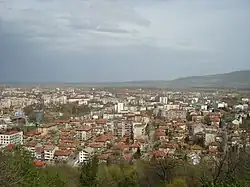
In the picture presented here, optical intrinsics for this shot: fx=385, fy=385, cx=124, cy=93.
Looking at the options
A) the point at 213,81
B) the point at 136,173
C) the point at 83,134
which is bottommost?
the point at 83,134

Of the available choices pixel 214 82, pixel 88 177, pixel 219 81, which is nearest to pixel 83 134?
pixel 88 177

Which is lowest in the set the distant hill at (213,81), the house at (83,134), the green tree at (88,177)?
the house at (83,134)

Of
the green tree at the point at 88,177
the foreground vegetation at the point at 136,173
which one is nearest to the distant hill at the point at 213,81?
the foreground vegetation at the point at 136,173

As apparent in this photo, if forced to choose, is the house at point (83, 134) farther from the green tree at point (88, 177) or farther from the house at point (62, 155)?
the green tree at point (88, 177)

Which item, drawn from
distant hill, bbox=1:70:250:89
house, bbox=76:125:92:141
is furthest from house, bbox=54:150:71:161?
distant hill, bbox=1:70:250:89

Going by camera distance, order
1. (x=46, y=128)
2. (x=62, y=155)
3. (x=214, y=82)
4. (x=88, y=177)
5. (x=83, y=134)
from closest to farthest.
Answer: (x=88, y=177), (x=62, y=155), (x=83, y=134), (x=46, y=128), (x=214, y=82)

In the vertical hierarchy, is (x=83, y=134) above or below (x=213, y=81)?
below

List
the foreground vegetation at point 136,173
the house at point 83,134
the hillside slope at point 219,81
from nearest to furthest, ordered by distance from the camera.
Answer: the foreground vegetation at point 136,173 < the house at point 83,134 < the hillside slope at point 219,81

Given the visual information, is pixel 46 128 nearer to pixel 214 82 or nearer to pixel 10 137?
pixel 10 137

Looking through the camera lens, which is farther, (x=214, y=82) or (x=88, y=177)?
(x=214, y=82)
